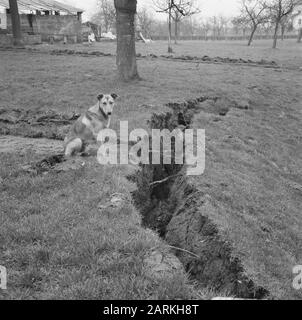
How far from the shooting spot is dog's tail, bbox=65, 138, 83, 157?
10.3 metres

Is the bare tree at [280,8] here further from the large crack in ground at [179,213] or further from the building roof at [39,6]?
the large crack in ground at [179,213]

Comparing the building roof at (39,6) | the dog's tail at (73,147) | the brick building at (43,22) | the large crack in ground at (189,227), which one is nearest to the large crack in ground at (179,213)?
the large crack in ground at (189,227)

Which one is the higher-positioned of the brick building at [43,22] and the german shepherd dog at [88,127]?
the brick building at [43,22]

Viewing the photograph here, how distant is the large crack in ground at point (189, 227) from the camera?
695cm

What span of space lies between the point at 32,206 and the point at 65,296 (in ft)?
9.26

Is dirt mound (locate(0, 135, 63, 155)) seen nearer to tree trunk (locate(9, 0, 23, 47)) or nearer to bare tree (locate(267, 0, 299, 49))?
tree trunk (locate(9, 0, 23, 47))

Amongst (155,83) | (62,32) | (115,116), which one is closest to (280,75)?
(155,83)

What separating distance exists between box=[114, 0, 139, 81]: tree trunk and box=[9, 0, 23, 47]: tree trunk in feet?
69.3

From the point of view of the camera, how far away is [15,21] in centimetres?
3700

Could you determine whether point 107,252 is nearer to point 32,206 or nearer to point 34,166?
point 32,206

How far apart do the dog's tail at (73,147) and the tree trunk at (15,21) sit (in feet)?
102

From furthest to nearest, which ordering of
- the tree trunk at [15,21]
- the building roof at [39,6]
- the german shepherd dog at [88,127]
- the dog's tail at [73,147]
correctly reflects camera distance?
the building roof at [39,6]
the tree trunk at [15,21]
the german shepherd dog at [88,127]
the dog's tail at [73,147]

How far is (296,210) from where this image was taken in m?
10.7
